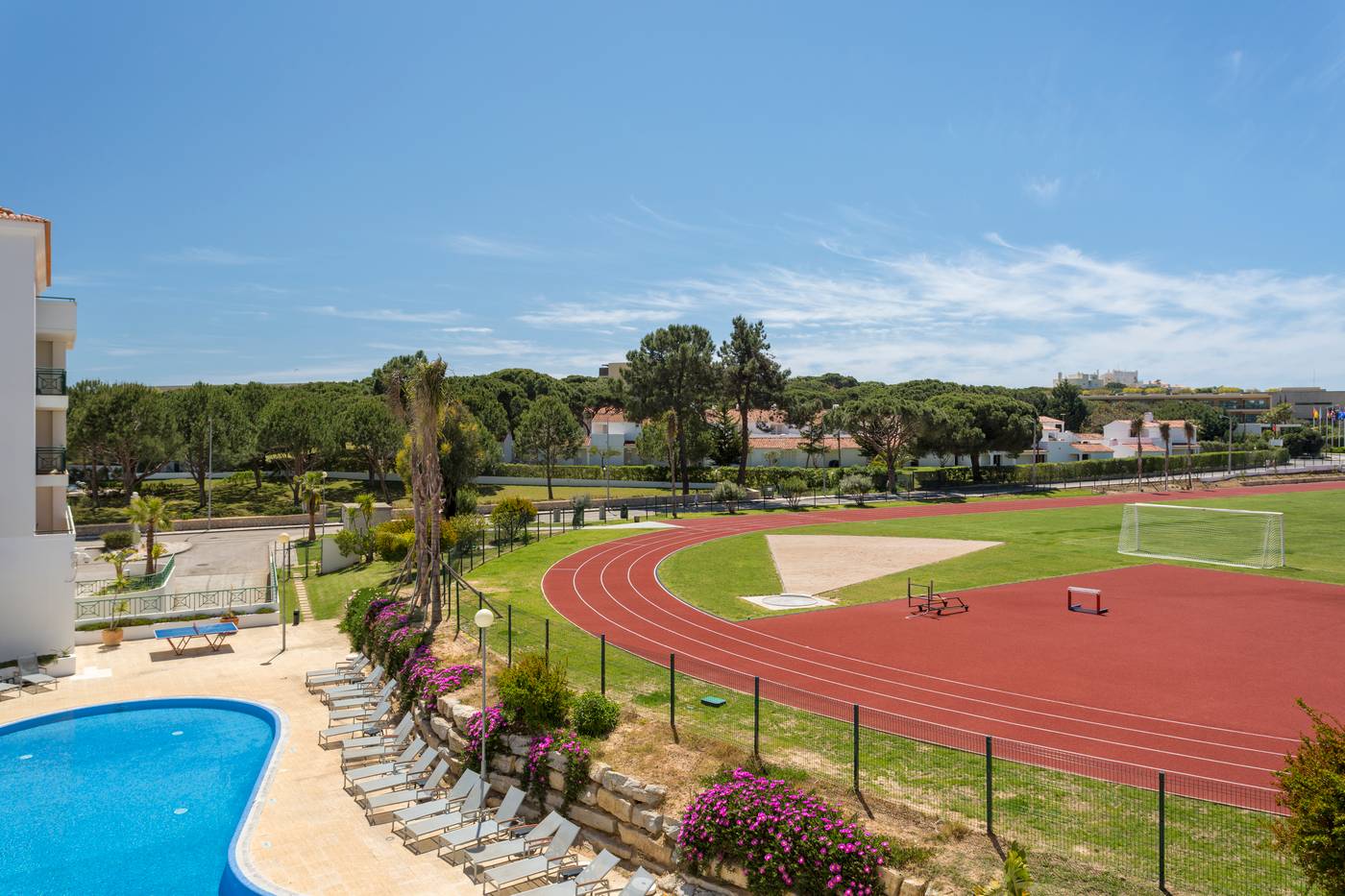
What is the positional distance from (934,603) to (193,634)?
24.3 meters

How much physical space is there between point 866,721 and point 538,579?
1852 cm

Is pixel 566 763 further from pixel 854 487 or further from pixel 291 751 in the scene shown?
pixel 854 487

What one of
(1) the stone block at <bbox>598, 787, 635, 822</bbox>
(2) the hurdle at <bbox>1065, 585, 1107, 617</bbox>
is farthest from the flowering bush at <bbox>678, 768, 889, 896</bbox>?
(2) the hurdle at <bbox>1065, 585, 1107, 617</bbox>

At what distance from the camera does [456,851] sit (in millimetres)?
13477

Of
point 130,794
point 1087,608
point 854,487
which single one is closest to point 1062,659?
point 1087,608

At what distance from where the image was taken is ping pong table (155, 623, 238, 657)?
1003 inches

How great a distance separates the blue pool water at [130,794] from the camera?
12.9 m

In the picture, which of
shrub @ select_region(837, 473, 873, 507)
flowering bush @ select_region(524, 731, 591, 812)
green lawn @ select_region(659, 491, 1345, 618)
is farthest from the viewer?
shrub @ select_region(837, 473, 873, 507)

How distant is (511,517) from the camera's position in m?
42.5

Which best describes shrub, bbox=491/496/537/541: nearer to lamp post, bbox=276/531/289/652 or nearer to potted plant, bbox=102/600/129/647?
lamp post, bbox=276/531/289/652

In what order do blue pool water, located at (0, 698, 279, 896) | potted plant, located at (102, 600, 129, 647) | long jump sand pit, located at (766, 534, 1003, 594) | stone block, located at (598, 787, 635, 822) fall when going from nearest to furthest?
1. blue pool water, located at (0, 698, 279, 896)
2. stone block, located at (598, 787, 635, 822)
3. potted plant, located at (102, 600, 129, 647)
4. long jump sand pit, located at (766, 534, 1003, 594)

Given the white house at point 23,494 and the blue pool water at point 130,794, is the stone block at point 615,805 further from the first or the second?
the white house at point 23,494

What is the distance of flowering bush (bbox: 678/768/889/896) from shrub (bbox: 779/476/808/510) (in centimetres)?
5042

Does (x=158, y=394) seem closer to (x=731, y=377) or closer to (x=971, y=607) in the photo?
(x=731, y=377)
